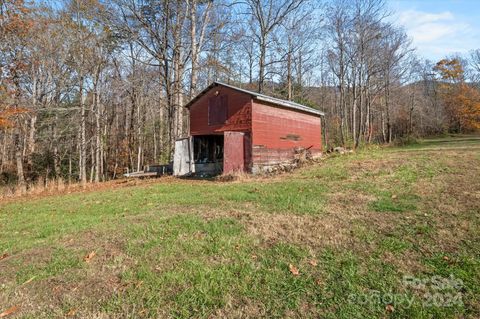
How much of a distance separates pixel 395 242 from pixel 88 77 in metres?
21.0

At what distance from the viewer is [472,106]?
114ft

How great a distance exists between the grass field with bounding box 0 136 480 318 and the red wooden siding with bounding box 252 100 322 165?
6737 mm

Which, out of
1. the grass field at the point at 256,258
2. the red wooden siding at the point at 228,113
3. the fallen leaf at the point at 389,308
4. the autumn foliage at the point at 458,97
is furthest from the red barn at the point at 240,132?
the autumn foliage at the point at 458,97

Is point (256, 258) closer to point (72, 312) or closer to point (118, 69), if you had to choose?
point (72, 312)

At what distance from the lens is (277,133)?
14.5 m

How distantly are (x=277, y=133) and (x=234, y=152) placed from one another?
306cm

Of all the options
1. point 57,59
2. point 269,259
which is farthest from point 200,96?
point 269,259

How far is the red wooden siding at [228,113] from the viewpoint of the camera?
13.2 m

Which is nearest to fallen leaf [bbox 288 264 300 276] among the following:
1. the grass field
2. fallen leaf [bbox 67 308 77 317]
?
the grass field

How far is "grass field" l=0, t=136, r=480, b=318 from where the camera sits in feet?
8.82

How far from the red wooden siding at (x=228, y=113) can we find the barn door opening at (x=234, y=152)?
69 centimetres

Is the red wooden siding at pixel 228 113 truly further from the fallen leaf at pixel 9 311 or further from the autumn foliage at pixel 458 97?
the autumn foliage at pixel 458 97

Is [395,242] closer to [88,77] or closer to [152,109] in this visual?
[88,77]

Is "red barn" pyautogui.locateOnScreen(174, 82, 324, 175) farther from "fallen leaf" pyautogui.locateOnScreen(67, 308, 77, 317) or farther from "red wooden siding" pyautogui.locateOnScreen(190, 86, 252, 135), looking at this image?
"fallen leaf" pyautogui.locateOnScreen(67, 308, 77, 317)
